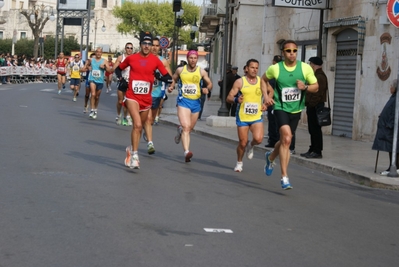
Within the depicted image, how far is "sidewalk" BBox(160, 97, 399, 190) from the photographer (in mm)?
12625

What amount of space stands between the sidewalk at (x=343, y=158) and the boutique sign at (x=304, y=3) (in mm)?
3166

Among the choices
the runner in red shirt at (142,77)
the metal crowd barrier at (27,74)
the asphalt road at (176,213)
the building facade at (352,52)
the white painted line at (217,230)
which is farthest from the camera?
the metal crowd barrier at (27,74)

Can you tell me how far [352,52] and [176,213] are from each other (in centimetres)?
1373

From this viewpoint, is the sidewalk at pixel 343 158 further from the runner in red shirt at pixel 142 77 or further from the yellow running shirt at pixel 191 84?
the runner in red shirt at pixel 142 77

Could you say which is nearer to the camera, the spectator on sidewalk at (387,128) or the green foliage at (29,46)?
the spectator on sidewalk at (387,128)

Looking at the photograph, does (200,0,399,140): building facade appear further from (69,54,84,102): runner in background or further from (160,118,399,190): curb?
(69,54,84,102): runner in background

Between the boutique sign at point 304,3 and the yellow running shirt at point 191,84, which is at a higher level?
the boutique sign at point 304,3

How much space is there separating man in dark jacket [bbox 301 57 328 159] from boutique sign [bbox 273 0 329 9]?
17.4 ft

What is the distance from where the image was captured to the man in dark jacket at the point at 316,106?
1513 cm

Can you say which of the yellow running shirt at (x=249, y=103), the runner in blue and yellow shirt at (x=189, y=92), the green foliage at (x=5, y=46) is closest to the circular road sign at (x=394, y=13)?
the yellow running shirt at (x=249, y=103)

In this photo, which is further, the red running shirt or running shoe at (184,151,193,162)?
running shoe at (184,151,193,162)

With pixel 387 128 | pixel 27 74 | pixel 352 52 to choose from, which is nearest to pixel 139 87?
pixel 387 128

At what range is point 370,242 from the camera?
773 cm

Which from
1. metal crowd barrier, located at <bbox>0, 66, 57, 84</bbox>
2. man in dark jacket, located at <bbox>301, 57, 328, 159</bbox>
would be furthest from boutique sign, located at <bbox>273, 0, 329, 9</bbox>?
metal crowd barrier, located at <bbox>0, 66, 57, 84</bbox>
